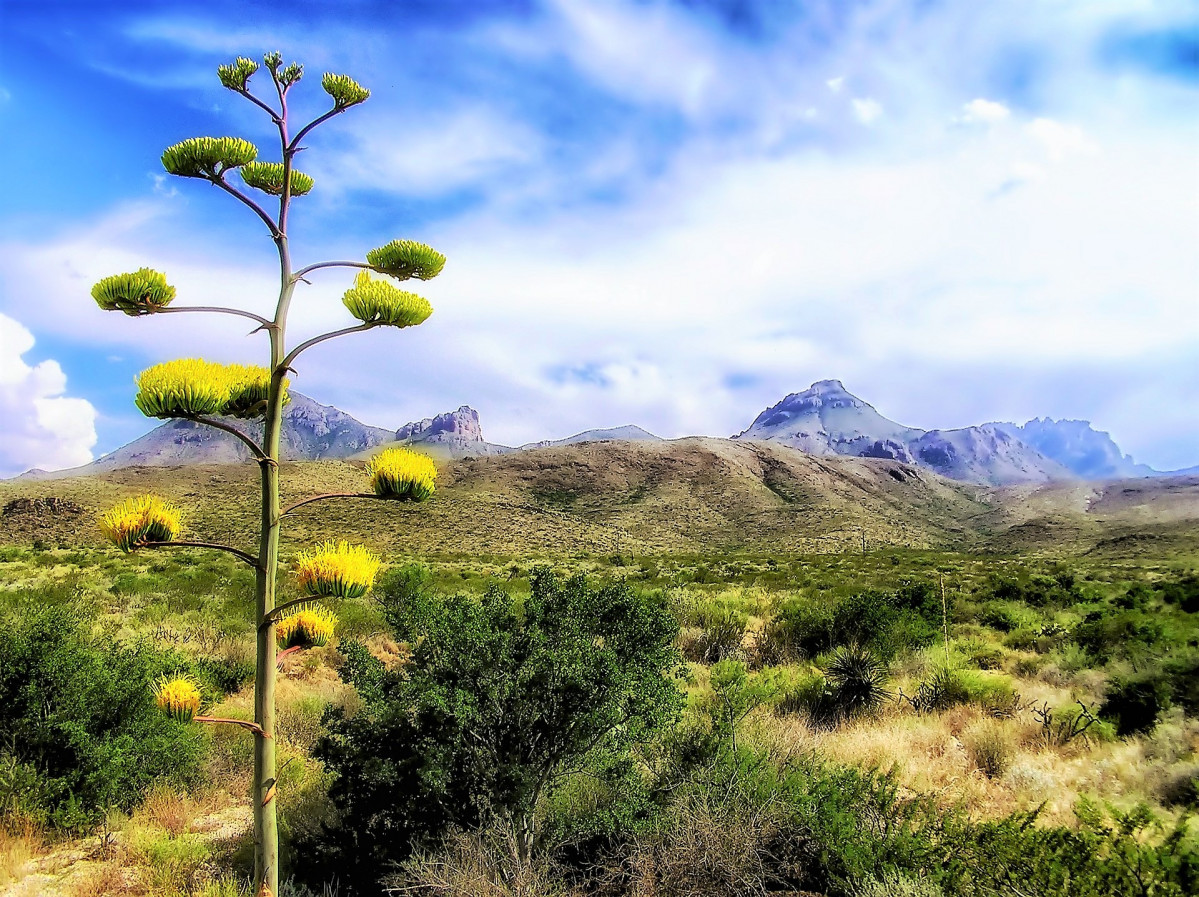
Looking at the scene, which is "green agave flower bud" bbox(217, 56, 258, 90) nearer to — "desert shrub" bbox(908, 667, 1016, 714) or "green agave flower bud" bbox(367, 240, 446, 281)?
"green agave flower bud" bbox(367, 240, 446, 281)

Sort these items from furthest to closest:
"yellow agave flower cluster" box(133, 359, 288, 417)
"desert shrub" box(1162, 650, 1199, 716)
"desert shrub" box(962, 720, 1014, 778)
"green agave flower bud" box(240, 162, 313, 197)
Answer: "desert shrub" box(1162, 650, 1199, 716) → "desert shrub" box(962, 720, 1014, 778) → "green agave flower bud" box(240, 162, 313, 197) → "yellow agave flower cluster" box(133, 359, 288, 417)

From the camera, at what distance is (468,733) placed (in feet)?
15.9

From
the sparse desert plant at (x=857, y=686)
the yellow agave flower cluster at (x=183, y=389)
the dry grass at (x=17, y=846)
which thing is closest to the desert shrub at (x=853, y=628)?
the sparse desert plant at (x=857, y=686)

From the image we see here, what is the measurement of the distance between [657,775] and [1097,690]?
6755 millimetres

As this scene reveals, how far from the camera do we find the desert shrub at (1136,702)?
23.7 feet

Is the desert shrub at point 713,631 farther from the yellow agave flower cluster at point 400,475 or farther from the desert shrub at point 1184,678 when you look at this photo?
the yellow agave flower cluster at point 400,475

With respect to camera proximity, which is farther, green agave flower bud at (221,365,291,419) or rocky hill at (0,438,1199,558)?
rocky hill at (0,438,1199,558)

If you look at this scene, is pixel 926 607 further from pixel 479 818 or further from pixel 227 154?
pixel 227 154

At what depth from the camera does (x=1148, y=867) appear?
3646 millimetres

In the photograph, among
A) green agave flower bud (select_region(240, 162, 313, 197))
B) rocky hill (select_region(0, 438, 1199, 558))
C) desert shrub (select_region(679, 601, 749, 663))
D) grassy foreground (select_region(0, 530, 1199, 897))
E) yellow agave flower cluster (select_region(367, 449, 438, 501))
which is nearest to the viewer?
yellow agave flower cluster (select_region(367, 449, 438, 501))

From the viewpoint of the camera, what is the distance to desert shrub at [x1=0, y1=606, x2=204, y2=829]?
17.8 ft

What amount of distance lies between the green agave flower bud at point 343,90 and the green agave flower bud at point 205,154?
461 mm

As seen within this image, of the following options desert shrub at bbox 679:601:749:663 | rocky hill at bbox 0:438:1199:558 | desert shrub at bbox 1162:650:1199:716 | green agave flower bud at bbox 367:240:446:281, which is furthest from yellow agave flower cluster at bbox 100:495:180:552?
rocky hill at bbox 0:438:1199:558

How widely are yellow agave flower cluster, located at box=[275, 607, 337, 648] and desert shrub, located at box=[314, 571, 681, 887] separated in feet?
5.45
